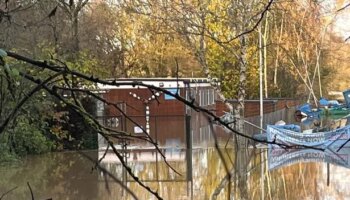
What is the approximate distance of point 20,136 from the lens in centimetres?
1944

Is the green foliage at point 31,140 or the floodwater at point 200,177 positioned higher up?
the green foliage at point 31,140

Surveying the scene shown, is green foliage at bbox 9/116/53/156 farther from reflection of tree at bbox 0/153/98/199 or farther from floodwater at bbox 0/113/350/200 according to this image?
floodwater at bbox 0/113/350/200

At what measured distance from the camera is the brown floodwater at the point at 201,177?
39.1 feet

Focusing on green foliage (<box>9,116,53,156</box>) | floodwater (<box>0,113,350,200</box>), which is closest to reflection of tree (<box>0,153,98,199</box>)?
floodwater (<box>0,113,350,200</box>)

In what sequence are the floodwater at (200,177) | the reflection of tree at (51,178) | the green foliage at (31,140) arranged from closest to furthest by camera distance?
the floodwater at (200,177) < the reflection of tree at (51,178) < the green foliage at (31,140)

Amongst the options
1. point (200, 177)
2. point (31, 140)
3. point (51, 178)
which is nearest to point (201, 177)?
point (200, 177)

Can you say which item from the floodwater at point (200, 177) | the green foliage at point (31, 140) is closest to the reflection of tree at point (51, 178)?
the floodwater at point (200, 177)

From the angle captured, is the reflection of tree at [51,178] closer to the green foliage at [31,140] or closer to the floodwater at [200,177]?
the floodwater at [200,177]

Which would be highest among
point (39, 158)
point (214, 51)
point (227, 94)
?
point (214, 51)

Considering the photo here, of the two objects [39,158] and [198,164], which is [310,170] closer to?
[198,164]

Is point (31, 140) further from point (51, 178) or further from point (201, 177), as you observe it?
point (201, 177)

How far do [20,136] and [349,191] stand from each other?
1125 cm

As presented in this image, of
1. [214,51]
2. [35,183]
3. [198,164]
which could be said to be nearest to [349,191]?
[198,164]

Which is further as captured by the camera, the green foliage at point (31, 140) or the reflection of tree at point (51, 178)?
the green foliage at point (31, 140)
